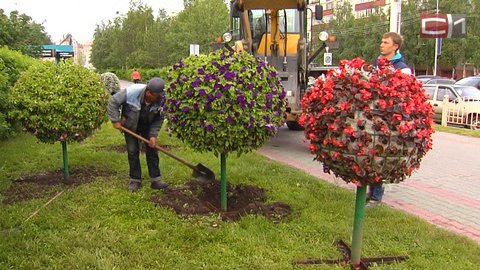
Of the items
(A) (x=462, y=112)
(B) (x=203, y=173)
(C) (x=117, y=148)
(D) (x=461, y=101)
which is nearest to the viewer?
(B) (x=203, y=173)

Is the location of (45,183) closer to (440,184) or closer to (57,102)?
(57,102)

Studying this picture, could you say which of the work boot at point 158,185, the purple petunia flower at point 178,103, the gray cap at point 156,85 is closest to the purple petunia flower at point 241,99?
the purple petunia flower at point 178,103

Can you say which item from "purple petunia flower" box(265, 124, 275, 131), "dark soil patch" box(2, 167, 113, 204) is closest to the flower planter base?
"purple petunia flower" box(265, 124, 275, 131)

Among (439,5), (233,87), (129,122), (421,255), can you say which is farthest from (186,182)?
(439,5)

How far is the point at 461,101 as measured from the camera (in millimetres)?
14367

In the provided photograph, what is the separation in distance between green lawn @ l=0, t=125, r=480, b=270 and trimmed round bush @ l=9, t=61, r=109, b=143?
788 mm

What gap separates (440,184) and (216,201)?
348 cm

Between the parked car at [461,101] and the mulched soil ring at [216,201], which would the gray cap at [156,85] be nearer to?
the mulched soil ring at [216,201]

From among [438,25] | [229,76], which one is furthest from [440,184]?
[438,25]

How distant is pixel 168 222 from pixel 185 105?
3.85ft

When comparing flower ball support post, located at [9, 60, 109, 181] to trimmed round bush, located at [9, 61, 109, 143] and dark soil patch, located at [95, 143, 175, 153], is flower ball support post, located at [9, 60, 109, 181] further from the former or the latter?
dark soil patch, located at [95, 143, 175, 153]

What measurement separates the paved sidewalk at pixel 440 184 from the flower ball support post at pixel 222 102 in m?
2.25

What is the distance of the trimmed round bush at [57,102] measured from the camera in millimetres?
5781

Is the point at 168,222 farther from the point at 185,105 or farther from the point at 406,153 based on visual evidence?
the point at 406,153
